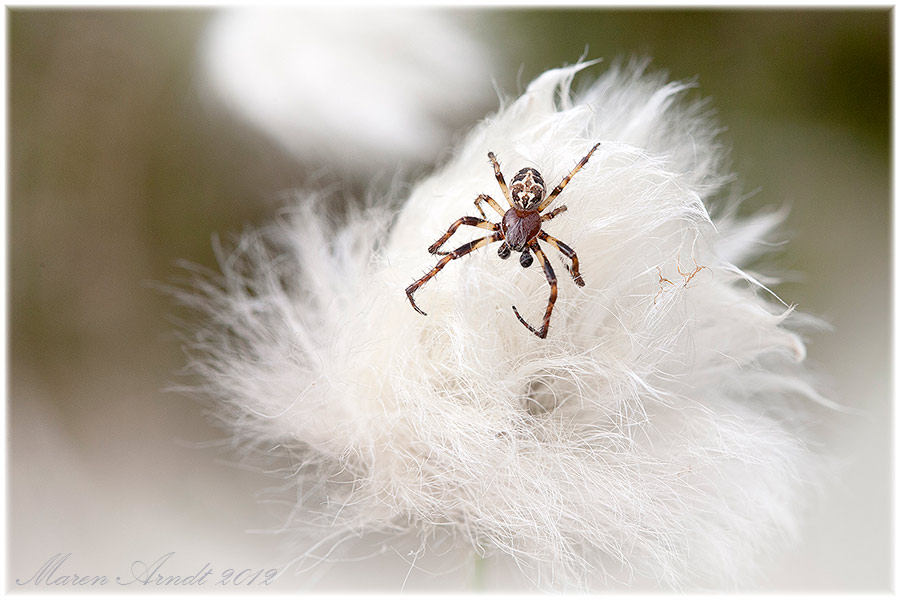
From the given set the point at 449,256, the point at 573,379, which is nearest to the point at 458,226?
the point at 449,256

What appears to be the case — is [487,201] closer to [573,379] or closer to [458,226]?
[458,226]

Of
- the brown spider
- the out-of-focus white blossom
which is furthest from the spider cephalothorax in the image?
the out-of-focus white blossom

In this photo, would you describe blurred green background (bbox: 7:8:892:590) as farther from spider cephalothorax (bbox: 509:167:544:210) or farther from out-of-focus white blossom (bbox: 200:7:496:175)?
spider cephalothorax (bbox: 509:167:544:210)

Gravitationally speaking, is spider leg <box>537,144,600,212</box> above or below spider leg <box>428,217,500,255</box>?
above

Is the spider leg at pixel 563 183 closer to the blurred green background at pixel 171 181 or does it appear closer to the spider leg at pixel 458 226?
the spider leg at pixel 458 226

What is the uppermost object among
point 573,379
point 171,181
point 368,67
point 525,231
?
point 368,67

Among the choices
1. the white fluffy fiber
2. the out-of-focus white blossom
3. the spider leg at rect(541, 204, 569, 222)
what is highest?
the out-of-focus white blossom

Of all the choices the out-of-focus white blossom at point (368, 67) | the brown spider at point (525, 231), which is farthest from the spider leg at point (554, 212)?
the out-of-focus white blossom at point (368, 67)
